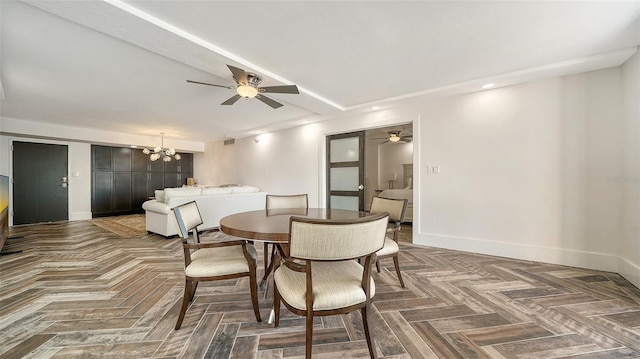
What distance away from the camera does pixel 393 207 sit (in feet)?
8.22

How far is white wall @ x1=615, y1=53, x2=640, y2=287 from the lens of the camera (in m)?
2.27

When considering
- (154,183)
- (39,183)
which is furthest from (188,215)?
(154,183)

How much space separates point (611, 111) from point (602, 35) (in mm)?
1007

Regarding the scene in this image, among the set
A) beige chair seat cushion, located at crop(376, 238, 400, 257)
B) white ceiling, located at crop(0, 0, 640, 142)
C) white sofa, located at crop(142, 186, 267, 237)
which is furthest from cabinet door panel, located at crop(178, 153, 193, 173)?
beige chair seat cushion, located at crop(376, 238, 400, 257)

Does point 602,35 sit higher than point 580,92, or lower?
higher

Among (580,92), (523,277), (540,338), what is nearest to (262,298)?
(540,338)

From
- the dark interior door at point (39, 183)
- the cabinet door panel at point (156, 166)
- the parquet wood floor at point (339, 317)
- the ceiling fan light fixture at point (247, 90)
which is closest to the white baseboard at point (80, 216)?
the dark interior door at point (39, 183)

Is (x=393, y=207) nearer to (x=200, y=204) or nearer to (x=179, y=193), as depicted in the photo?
(x=200, y=204)

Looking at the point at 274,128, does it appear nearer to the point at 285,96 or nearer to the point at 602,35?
the point at 285,96

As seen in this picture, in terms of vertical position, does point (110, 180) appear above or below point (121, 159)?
below

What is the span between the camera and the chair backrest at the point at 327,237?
1154mm

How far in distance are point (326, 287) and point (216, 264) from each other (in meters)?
0.88

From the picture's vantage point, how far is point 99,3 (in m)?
1.61

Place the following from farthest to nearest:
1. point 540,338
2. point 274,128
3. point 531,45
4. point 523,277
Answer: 1. point 274,128
2. point 523,277
3. point 531,45
4. point 540,338
